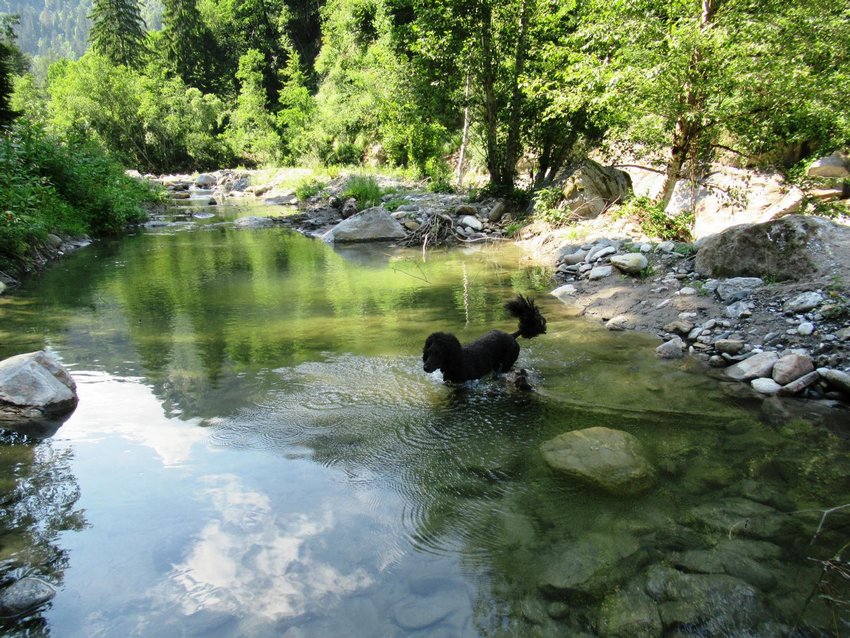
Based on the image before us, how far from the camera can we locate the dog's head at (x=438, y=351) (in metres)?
5.54

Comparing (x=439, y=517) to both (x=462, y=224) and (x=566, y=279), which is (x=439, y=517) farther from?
(x=462, y=224)

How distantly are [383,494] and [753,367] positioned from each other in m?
4.66

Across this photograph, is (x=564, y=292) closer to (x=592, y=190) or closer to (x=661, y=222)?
(x=661, y=222)

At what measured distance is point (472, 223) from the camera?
17.5 metres

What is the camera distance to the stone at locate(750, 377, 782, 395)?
18.2ft

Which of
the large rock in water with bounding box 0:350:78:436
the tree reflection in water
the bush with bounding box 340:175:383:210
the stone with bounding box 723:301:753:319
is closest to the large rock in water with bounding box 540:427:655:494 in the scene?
the stone with bounding box 723:301:753:319

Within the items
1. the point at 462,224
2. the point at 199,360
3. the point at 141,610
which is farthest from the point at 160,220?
the point at 141,610

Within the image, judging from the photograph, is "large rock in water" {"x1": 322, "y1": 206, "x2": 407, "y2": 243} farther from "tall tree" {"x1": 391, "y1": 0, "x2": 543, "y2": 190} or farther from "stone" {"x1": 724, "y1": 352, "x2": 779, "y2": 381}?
"stone" {"x1": 724, "y1": 352, "x2": 779, "y2": 381}

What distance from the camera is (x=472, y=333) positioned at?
7805mm

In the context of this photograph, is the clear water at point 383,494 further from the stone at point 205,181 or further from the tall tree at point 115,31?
the tall tree at point 115,31

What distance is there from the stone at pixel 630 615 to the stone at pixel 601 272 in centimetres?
796

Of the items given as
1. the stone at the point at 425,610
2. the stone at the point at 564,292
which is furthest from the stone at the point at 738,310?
the stone at the point at 425,610

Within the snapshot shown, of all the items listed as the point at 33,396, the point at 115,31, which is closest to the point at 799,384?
the point at 33,396

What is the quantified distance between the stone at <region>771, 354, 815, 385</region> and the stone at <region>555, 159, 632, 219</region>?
967 centimetres
